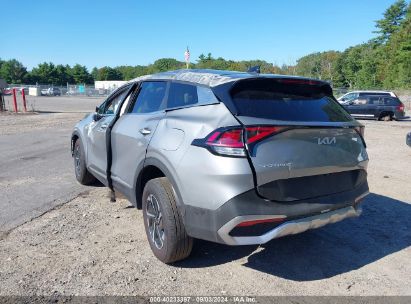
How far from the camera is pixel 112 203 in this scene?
5590mm

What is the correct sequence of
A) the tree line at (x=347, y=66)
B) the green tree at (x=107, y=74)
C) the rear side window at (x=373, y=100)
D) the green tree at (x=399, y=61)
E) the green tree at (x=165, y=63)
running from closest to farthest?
the rear side window at (x=373, y=100)
the green tree at (x=399, y=61)
the tree line at (x=347, y=66)
the green tree at (x=165, y=63)
the green tree at (x=107, y=74)

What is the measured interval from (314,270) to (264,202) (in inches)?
42.2

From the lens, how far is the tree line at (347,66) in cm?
5375

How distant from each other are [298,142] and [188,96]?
1.16 m

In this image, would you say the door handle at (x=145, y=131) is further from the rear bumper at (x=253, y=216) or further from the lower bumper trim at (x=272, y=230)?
the lower bumper trim at (x=272, y=230)

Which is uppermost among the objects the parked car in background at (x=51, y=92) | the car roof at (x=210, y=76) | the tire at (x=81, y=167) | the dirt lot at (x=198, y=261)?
→ the car roof at (x=210, y=76)

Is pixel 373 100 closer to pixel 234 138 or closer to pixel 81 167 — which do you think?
pixel 81 167

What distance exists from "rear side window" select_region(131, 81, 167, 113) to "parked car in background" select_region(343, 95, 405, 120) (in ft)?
61.1

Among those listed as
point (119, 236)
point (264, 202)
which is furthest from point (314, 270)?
point (119, 236)

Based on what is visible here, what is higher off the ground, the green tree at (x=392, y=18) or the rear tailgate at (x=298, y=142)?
the green tree at (x=392, y=18)

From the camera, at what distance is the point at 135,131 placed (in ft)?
13.8

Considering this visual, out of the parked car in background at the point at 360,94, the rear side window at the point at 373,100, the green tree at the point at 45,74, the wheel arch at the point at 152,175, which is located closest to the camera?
the wheel arch at the point at 152,175

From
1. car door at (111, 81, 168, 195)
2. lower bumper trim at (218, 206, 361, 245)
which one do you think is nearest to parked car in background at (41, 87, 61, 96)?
car door at (111, 81, 168, 195)

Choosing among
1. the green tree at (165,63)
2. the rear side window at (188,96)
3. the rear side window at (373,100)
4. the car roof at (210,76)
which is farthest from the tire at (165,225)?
the green tree at (165,63)
